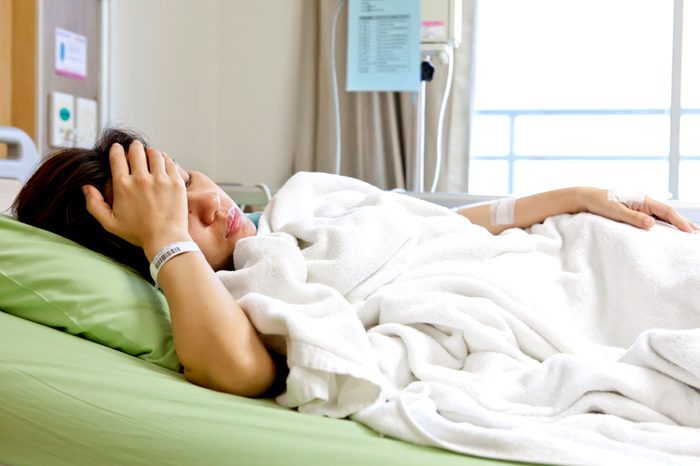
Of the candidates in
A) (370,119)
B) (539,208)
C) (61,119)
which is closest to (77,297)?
(539,208)

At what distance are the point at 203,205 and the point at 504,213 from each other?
600 mm

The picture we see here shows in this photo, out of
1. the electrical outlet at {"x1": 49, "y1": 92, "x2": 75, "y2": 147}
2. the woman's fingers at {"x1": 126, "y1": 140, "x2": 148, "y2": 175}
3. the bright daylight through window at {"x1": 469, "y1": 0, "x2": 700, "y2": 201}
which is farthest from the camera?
the bright daylight through window at {"x1": 469, "y1": 0, "x2": 700, "y2": 201}

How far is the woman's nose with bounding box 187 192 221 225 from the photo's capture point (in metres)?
1.27

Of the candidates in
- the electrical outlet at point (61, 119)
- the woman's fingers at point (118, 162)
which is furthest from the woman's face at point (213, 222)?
the electrical outlet at point (61, 119)

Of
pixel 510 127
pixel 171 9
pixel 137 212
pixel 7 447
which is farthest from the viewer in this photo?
pixel 510 127

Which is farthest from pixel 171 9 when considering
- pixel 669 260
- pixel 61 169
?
pixel 669 260

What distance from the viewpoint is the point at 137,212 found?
1159mm

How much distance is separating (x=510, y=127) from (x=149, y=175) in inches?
124

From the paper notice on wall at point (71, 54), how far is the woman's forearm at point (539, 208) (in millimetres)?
1726

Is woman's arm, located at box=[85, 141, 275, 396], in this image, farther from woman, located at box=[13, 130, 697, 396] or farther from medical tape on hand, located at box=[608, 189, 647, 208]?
medical tape on hand, located at box=[608, 189, 647, 208]

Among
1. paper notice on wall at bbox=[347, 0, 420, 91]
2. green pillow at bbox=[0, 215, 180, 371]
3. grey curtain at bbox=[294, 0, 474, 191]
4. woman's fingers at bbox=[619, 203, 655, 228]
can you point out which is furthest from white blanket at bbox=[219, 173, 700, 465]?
A: grey curtain at bbox=[294, 0, 474, 191]

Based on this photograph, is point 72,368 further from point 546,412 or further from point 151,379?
point 546,412

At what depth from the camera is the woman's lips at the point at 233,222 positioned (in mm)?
1317

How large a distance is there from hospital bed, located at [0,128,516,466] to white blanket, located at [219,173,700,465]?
60mm
